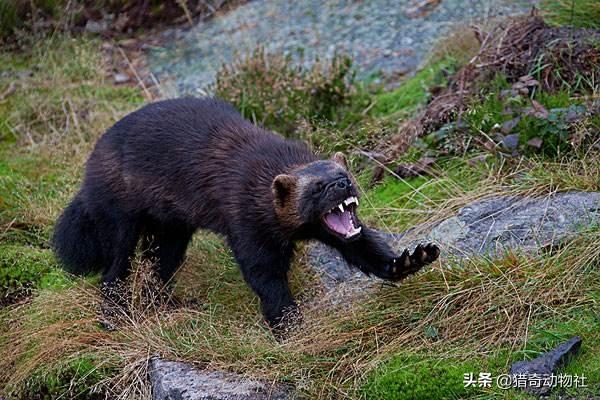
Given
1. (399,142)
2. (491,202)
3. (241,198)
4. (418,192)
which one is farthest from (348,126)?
(241,198)

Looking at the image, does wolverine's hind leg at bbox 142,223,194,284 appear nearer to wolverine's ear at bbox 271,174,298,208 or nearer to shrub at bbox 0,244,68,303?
shrub at bbox 0,244,68,303

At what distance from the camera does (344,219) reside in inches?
217

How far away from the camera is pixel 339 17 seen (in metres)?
11.2

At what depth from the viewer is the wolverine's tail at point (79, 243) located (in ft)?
21.7

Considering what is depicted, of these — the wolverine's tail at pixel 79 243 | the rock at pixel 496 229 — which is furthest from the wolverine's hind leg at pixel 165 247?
the rock at pixel 496 229

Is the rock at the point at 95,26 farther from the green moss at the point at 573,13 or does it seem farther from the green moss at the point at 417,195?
the green moss at the point at 417,195

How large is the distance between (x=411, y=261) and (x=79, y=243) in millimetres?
2333

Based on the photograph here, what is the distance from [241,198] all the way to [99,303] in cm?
127

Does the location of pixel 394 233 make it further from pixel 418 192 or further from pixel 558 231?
pixel 558 231

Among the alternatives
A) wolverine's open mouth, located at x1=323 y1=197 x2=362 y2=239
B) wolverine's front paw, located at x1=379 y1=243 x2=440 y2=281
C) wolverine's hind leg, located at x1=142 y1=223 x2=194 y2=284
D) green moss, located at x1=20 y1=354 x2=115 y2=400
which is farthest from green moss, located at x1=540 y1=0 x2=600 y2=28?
green moss, located at x1=20 y1=354 x2=115 y2=400

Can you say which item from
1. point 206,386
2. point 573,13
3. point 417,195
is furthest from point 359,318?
point 573,13

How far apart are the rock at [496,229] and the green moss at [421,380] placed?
0.96m

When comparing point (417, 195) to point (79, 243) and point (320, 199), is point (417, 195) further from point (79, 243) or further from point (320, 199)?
point (79, 243)

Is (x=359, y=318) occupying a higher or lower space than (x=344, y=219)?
lower
